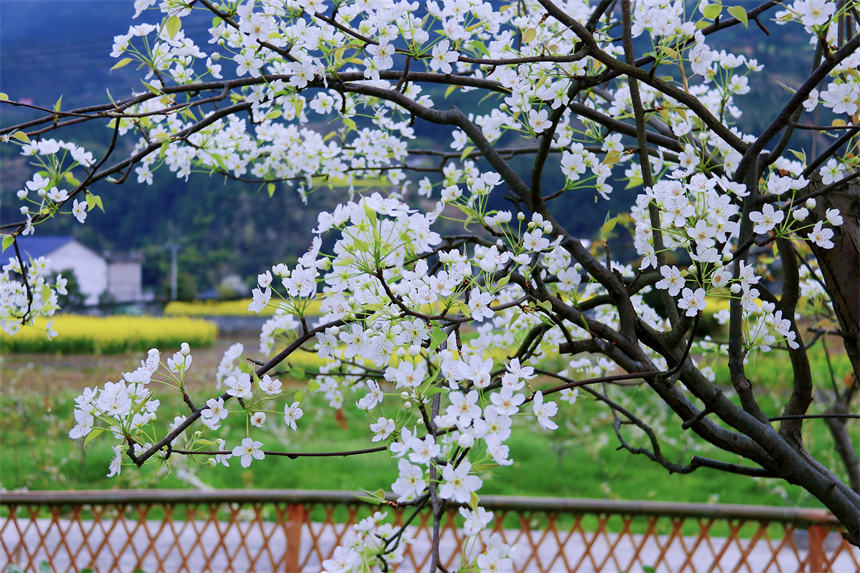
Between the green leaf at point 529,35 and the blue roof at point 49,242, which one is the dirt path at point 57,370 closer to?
the blue roof at point 49,242

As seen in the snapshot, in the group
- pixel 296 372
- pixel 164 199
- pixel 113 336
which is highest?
pixel 164 199

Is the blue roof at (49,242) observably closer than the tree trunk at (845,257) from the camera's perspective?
No

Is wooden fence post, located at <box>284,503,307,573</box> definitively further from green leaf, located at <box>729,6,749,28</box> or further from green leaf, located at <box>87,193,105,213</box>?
green leaf, located at <box>729,6,749,28</box>

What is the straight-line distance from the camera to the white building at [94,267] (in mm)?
4141

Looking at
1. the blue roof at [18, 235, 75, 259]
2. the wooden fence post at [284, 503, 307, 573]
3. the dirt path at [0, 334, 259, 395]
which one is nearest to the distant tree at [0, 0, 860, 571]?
the wooden fence post at [284, 503, 307, 573]

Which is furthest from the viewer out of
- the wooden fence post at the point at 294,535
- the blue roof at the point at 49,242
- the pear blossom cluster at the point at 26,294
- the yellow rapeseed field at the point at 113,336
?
the yellow rapeseed field at the point at 113,336

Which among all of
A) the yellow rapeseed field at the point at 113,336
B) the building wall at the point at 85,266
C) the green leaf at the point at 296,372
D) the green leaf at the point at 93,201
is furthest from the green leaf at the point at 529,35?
the yellow rapeseed field at the point at 113,336

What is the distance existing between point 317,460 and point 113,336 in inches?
58.2

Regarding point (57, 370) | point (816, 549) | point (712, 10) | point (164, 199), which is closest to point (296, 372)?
point (712, 10)

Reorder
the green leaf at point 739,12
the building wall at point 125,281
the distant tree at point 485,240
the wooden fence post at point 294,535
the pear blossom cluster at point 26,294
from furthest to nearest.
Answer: the building wall at point 125,281
the wooden fence post at point 294,535
the pear blossom cluster at point 26,294
the green leaf at point 739,12
the distant tree at point 485,240

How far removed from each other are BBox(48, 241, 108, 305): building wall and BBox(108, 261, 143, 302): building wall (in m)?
0.10

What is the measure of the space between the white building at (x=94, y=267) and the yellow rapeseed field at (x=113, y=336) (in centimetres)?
17

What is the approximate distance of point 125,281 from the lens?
15.4 feet

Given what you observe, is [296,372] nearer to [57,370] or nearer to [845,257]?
[845,257]
